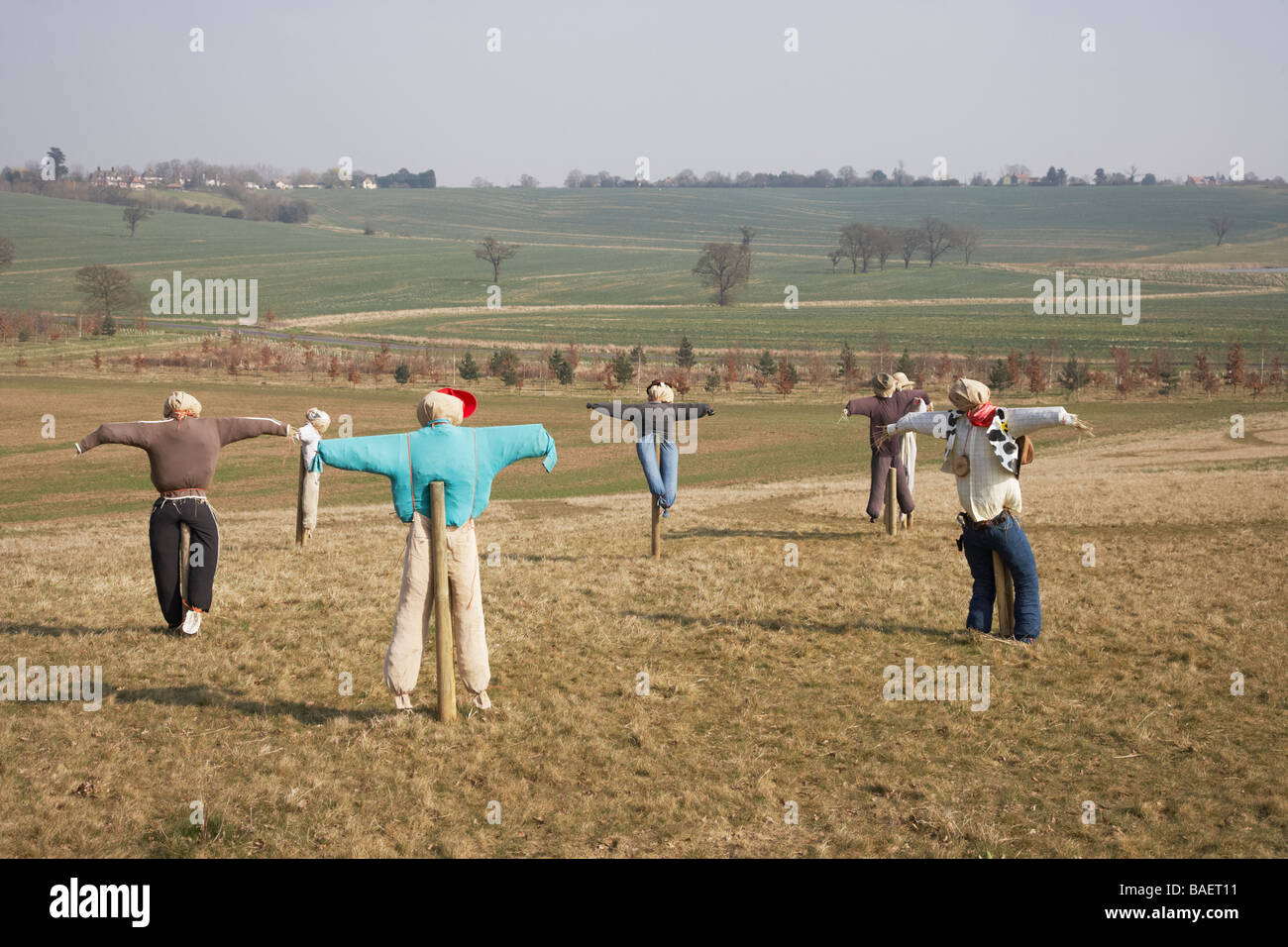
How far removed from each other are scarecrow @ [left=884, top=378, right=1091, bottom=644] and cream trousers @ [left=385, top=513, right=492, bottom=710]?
451 cm

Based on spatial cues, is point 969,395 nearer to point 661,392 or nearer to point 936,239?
point 661,392

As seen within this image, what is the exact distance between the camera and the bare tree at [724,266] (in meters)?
115

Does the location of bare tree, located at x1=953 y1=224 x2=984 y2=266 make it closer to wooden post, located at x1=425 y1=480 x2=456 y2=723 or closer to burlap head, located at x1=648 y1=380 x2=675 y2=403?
burlap head, located at x1=648 y1=380 x2=675 y2=403

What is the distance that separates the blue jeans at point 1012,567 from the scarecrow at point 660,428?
5.68 metres

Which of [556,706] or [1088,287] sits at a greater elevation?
[1088,287]

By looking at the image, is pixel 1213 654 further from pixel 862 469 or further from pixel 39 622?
pixel 862 469

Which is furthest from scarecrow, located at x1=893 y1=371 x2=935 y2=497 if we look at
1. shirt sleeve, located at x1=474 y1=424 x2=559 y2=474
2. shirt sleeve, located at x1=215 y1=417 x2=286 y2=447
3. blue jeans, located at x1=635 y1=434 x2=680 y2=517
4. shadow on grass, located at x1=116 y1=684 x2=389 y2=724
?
shadow on grass, located at x1=116 y1=684 x2=389 y2=724

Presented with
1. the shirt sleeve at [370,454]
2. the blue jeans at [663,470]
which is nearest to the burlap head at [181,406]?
the shirt sleeve at [370,454]

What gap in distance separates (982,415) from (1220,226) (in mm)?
183335

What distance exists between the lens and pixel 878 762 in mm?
7402

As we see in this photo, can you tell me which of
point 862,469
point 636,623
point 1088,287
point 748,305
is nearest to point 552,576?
point 636,623

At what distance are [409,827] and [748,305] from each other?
376 feet

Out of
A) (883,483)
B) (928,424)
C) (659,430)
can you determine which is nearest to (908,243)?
(883,483)

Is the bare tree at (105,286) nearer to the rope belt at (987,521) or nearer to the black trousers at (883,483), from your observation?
the black trousers at (883,483)
